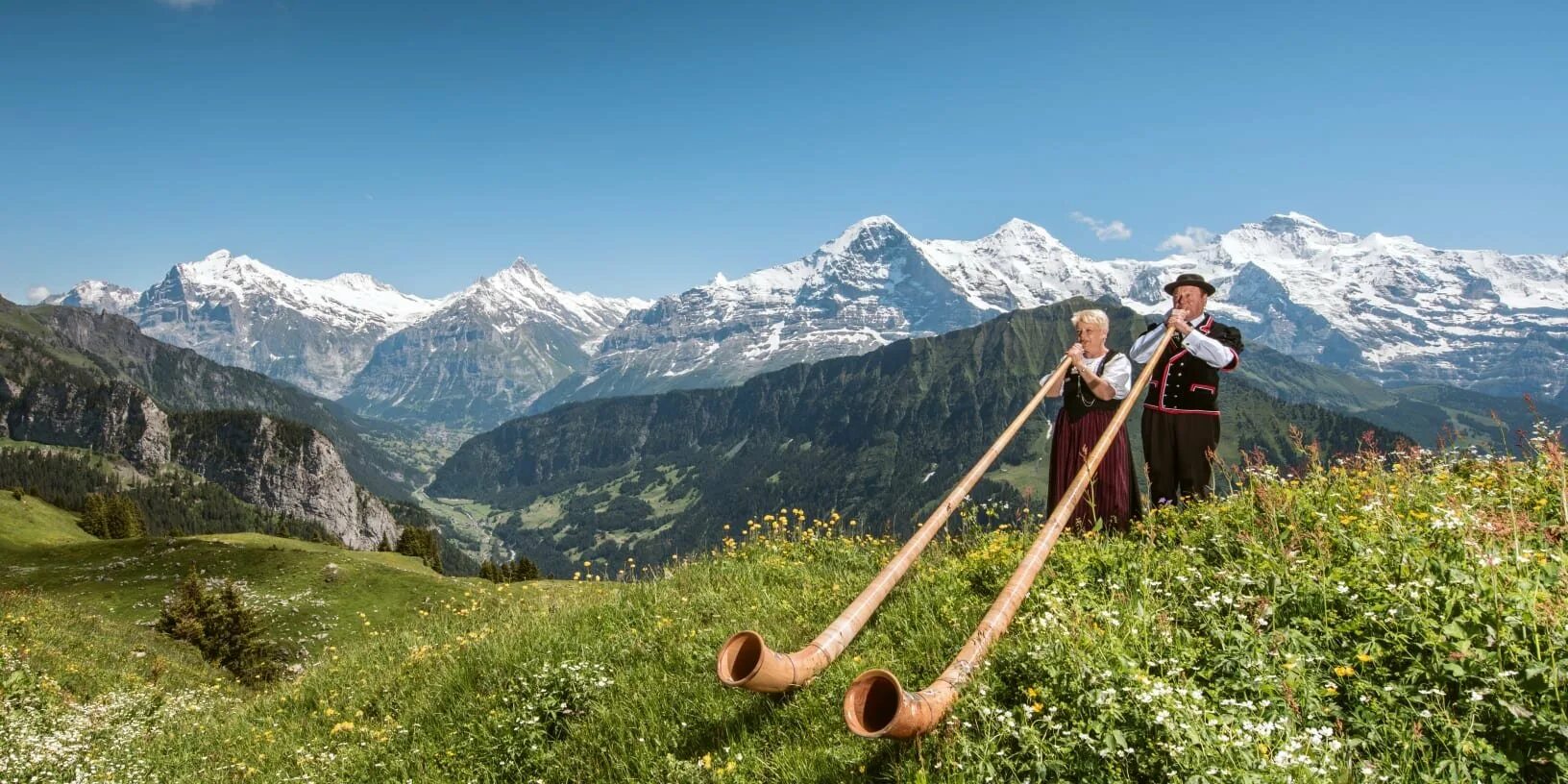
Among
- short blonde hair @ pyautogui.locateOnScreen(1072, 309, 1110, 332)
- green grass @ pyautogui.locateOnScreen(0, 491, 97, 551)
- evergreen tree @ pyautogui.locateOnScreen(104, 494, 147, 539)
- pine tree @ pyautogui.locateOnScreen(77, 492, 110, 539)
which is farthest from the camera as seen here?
evergreen tree @ pyautogui.locateOnScreen(104, 494, 147, 539)

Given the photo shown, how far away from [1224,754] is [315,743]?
8339mm

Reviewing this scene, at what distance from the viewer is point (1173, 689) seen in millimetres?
4031

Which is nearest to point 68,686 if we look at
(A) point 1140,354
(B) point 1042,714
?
(B) point 1042,714

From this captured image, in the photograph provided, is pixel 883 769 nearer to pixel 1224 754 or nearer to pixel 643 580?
pixel 1224 754

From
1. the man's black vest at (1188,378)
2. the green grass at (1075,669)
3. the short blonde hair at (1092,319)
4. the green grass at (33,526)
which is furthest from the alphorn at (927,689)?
the green grass at (33,526)

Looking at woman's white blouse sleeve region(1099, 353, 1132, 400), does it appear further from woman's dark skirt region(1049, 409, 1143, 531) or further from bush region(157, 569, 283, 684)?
bush region(157, 569, 283, 684)

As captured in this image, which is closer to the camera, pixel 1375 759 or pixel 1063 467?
pixel 1375 759

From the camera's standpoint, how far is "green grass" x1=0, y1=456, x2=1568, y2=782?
12.6ft

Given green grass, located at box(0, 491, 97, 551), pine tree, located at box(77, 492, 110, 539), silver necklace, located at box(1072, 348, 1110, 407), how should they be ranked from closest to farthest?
silver necklace, located at box(1072, 348, 1110, 407)
green grass, located at box(0, 491, 97, 551)
pine tree, located at box(77, 492, 110, 539)

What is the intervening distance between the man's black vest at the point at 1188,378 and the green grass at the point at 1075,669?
5.46ft

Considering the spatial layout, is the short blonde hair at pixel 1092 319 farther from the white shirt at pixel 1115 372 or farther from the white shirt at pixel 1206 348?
the white shirt at pixel 1206 348

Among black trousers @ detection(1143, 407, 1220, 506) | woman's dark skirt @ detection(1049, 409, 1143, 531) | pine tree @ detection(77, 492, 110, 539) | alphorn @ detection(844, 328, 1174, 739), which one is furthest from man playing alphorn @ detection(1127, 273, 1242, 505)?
pine tree @ detection(77, 492, 110, 539)

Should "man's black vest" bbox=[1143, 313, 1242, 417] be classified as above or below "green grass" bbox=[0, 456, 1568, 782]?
above

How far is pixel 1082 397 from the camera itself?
1073cm
